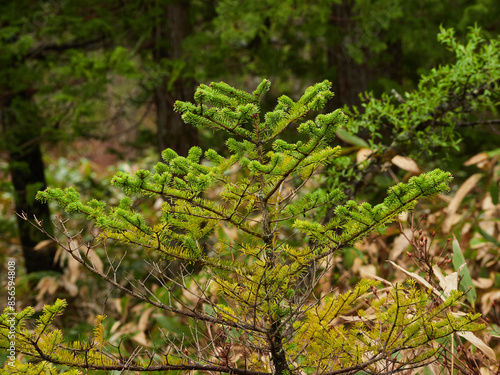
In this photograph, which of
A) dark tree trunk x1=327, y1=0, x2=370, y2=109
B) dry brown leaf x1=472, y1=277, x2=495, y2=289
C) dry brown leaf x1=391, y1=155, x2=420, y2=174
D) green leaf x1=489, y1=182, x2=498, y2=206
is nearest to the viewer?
dry brown leaf x1=391, y1=155, x2=420, y2=174

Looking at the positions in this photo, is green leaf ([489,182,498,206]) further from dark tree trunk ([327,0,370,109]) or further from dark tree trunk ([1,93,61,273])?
dark tree trunk ([1,93,61,273])

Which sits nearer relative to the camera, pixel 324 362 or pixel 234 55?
pixel 324 362

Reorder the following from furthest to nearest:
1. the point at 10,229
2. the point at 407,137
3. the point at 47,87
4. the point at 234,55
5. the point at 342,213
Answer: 1. the point at 234,55
2. the point at 10,229
3. the point at 47,87
4. the point at 407,137
5. the point at 342,213

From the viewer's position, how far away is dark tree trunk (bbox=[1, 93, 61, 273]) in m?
4.15

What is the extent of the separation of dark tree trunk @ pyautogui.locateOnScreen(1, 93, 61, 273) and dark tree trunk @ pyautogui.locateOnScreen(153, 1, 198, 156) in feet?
3.68

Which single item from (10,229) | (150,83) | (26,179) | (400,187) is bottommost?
(10,229)

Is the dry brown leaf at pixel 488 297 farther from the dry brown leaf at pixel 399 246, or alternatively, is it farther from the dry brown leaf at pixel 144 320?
the dry brown leaf at pixel 144 320

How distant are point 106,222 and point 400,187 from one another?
0.69m

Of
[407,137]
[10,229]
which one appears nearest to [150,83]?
[10,229]

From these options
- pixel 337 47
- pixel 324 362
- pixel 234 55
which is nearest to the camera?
pixel 324 362

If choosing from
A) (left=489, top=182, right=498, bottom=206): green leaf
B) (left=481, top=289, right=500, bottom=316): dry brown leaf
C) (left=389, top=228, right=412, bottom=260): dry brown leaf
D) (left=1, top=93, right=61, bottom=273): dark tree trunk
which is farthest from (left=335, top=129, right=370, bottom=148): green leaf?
(left=1, top=93, right=61, bottom=273): dark tree trunk

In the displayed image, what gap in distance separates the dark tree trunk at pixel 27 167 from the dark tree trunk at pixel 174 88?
1.12 m

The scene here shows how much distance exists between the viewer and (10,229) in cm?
491

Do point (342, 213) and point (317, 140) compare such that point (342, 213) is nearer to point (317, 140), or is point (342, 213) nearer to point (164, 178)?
point (317, 140)
